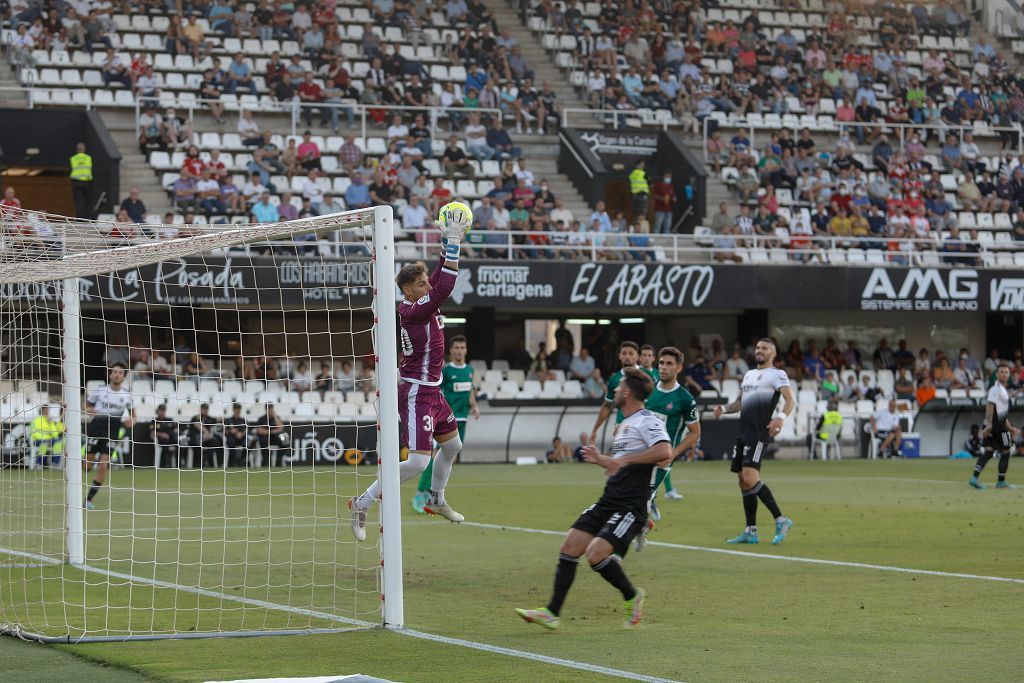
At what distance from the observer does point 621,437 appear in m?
9.13

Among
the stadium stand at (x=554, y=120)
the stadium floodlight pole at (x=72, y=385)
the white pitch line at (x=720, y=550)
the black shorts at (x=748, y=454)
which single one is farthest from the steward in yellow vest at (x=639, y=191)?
the stadium floodlight pole at (x=72, y=385)

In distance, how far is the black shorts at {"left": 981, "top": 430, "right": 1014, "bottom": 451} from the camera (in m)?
21.5

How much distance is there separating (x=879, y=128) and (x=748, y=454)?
27804 millimetres

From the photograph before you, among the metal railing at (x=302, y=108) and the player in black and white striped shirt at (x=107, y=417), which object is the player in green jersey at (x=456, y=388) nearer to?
the player in black and white striped shirt at (x=107, y=417)

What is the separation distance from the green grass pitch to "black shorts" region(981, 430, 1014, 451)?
8.42 ft

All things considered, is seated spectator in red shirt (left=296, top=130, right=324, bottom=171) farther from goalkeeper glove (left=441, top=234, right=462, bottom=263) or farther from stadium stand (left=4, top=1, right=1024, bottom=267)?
goalkeeper glove (left=441, top=234, right=462, bottom=263)

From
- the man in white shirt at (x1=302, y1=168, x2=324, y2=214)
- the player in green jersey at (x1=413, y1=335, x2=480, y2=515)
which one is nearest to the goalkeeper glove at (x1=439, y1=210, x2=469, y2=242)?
the player in green jersey at (x1=413, y1=335, x2=480, y2=515)

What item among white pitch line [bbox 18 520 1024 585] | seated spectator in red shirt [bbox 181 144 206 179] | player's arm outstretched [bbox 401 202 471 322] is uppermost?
seated spectator in red shirt [bbox 181 144 206 179]

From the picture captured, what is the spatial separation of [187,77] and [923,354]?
19.8m

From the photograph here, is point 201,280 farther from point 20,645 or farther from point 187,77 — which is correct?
point 20,645

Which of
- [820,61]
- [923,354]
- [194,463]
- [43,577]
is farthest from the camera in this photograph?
[820,61]

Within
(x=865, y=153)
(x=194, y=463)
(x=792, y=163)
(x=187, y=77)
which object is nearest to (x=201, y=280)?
(x=194, y=463)

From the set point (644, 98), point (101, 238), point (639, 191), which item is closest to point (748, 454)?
point (101, 238)

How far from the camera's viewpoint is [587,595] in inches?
428
